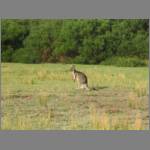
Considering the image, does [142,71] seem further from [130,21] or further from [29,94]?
[29,94]

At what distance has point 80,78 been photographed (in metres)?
16.4

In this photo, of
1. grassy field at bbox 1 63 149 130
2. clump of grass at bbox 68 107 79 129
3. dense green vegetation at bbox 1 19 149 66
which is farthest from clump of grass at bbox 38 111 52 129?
dense green vegetation at bbox 1 19 149 66

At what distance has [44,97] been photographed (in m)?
16.3

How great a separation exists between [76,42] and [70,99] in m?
1.21

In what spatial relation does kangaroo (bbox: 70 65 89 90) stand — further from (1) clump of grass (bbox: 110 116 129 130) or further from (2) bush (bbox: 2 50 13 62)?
(2) bush (bbox: 2 50 13 62)

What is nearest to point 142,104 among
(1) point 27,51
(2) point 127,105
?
(2) point 127,105

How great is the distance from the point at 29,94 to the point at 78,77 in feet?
3.45

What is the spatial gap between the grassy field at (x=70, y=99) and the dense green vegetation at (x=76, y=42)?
0.58ft

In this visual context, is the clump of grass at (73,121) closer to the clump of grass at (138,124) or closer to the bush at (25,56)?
the clump of grass at (138,124)

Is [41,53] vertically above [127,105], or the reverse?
[41,53]

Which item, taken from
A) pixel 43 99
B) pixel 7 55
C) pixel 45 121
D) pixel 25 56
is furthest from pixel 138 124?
pixel 7 55

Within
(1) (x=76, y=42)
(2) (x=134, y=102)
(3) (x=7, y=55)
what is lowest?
(2) (x=134, y=102)

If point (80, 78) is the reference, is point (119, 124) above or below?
below

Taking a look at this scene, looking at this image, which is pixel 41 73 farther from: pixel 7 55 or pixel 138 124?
pixel 138 124
